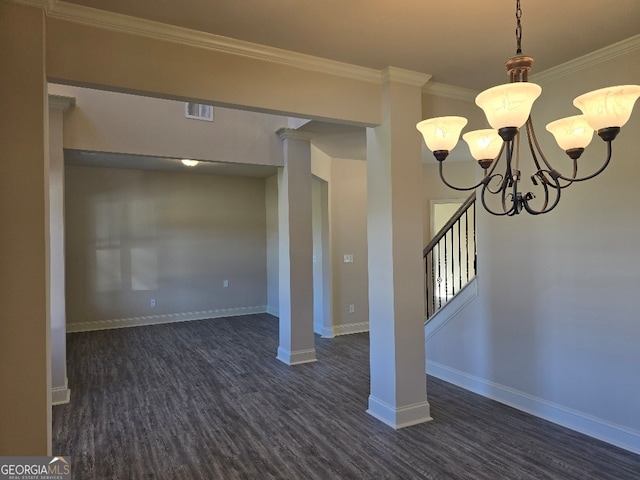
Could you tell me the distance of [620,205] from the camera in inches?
115

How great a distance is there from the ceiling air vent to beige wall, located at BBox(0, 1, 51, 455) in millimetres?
2793

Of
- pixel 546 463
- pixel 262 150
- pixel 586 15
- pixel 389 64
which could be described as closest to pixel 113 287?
pixel 262 150

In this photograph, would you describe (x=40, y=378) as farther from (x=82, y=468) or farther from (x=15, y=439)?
(x=82, y=468)

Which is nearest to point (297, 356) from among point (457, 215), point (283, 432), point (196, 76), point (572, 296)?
point (283, 432)

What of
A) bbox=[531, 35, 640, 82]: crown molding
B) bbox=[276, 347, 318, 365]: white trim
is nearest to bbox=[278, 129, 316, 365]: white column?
bbox=[276, 347, 318, 365]: white trim

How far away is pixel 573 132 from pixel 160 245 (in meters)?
7.01

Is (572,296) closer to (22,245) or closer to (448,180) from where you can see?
(22,245)

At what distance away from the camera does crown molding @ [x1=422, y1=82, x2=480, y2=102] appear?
140 inches

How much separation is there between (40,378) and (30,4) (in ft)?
6.49

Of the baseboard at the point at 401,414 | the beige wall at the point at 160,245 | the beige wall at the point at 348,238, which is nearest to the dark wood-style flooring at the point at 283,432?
the baseboard at the point at 401,414

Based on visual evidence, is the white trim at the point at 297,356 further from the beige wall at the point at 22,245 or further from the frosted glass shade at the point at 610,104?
the frosted glass shade at the point at 610,104

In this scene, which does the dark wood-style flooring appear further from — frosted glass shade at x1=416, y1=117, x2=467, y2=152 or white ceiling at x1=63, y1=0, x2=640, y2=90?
white ceiling at x1=63, y1=0, x2=640, y2=90

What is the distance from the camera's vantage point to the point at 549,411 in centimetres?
335

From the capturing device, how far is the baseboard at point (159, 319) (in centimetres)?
691
